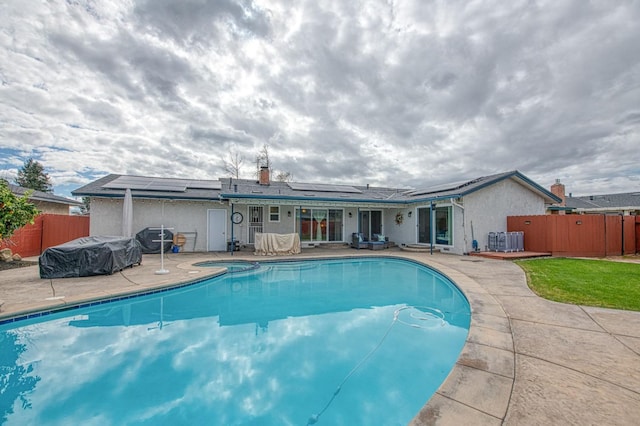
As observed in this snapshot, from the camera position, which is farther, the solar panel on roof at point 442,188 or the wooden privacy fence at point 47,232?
the solar panel on roof at point 442,188

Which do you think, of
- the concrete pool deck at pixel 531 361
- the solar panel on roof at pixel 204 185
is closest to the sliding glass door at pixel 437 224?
the concrete pool deck at pixel 531 361

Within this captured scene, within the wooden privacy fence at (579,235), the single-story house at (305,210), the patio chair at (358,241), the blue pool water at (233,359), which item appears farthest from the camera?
the patio chair at (358,241)

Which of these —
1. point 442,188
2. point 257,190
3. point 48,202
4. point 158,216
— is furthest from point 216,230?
point 48,202

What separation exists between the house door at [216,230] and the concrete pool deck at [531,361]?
7.71m

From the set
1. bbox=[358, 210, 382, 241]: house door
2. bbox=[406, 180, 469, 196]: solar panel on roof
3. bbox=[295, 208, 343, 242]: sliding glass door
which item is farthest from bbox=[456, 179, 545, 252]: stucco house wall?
bbox=[295, 208, 343, 242]: sliding glass door

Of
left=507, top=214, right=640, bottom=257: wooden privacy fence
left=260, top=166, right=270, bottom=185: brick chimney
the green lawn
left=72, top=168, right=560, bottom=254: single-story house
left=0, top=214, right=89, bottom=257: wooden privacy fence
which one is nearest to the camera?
the green lawn

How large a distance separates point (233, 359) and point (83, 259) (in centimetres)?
627

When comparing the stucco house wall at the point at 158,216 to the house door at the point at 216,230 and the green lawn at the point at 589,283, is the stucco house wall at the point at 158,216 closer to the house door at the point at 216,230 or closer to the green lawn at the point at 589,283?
the house door at the point at 216,230

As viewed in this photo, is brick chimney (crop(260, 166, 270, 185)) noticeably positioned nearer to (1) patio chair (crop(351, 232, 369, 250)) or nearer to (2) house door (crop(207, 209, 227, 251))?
(2) house door (crop(207, 209, 227, 251))

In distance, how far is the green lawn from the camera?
4.90 meters

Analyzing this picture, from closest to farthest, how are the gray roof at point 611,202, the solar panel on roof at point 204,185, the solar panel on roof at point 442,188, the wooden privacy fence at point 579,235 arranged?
the wooden privacy fence at point 579,235, the solar panel on roof at point 442,188, the solar panel on roof at point 204,185, the gray roof at point 611,202

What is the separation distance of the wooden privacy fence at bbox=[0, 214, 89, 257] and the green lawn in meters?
16.6

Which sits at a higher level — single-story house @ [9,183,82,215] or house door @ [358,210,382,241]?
single-story house @ [9,183,82,215]

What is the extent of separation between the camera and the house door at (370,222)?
16.5m
